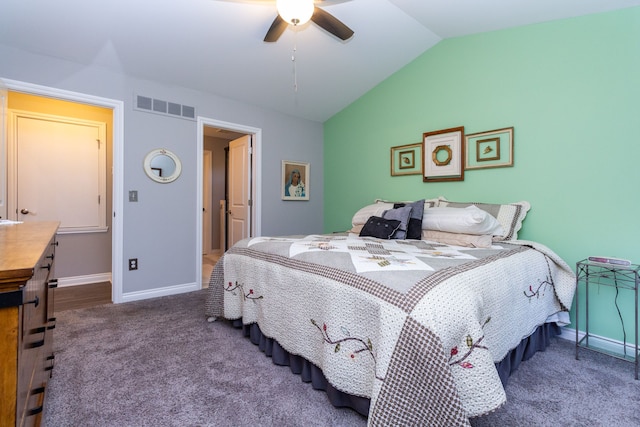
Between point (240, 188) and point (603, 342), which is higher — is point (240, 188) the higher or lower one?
the higher one

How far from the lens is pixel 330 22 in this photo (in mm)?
2111

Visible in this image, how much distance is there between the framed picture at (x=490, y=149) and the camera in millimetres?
2707

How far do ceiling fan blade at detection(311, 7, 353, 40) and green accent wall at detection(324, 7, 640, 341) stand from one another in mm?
1470

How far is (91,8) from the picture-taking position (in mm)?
2236

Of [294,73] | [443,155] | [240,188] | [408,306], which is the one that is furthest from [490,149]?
[240,188]

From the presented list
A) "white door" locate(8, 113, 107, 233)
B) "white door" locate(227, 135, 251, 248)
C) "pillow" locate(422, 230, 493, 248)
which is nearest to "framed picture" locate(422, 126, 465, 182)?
"pillow" locate(422, 230, 493, 248)

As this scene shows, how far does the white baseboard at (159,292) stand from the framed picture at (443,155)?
2.83 m

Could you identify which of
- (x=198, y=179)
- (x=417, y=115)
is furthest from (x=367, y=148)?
(x=198, y=179)

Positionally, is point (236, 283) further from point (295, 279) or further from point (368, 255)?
point (368, 255)

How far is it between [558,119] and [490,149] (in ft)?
1.73

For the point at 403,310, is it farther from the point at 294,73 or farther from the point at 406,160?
the point at 294,73

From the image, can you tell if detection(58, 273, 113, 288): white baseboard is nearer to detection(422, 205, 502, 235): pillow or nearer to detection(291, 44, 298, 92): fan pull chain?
detection(291, 44, 298, 92): fan pull chain

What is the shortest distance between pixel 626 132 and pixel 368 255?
2012mm

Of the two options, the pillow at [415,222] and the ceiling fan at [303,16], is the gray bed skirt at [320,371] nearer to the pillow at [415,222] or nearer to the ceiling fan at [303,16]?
the pillow at [415,222]
